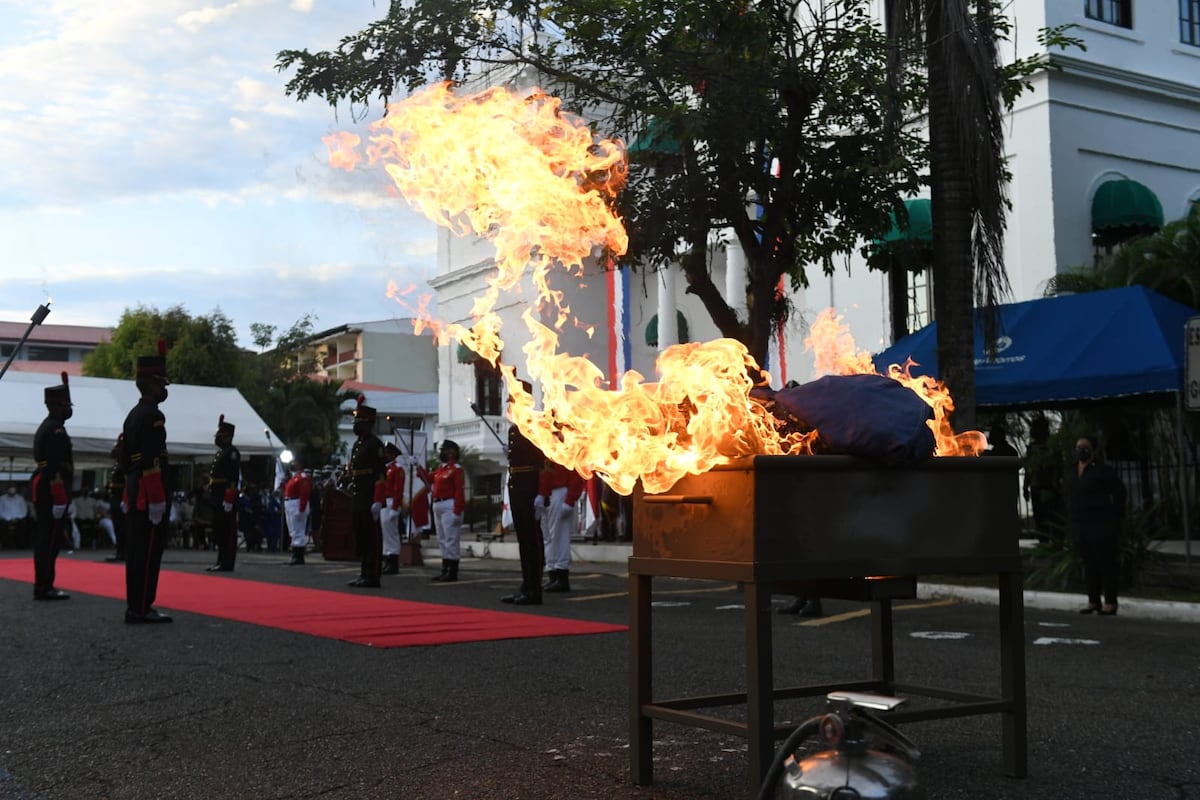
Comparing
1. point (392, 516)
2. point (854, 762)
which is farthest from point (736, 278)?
point (854, 762)

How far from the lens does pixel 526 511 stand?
12977mm

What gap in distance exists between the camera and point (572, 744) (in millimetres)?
5348

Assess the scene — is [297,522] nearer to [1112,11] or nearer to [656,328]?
[656,328]

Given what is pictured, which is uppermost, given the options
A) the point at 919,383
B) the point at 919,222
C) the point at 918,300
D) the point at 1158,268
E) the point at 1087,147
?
the point at 1087,147

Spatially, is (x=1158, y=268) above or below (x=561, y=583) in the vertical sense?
above

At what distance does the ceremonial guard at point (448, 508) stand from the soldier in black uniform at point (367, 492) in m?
1.23

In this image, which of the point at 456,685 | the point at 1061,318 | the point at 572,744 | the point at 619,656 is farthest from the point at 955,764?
the point at 1061,318

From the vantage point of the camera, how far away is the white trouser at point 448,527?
16875mm

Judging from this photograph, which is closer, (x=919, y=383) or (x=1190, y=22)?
(x=919, y=383)

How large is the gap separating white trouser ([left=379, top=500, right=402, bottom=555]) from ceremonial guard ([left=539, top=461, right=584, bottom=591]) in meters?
4.26

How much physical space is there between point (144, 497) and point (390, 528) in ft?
28.5

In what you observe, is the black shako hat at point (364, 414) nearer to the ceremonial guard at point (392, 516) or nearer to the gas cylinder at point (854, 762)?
the ceremonial guard at point (392, 516)

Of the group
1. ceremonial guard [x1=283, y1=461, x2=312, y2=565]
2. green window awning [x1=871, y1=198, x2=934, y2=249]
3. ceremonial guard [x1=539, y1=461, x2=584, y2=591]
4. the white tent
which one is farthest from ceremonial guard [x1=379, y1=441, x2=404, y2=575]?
the white tent

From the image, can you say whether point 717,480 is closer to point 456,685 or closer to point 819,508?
point 819,508
